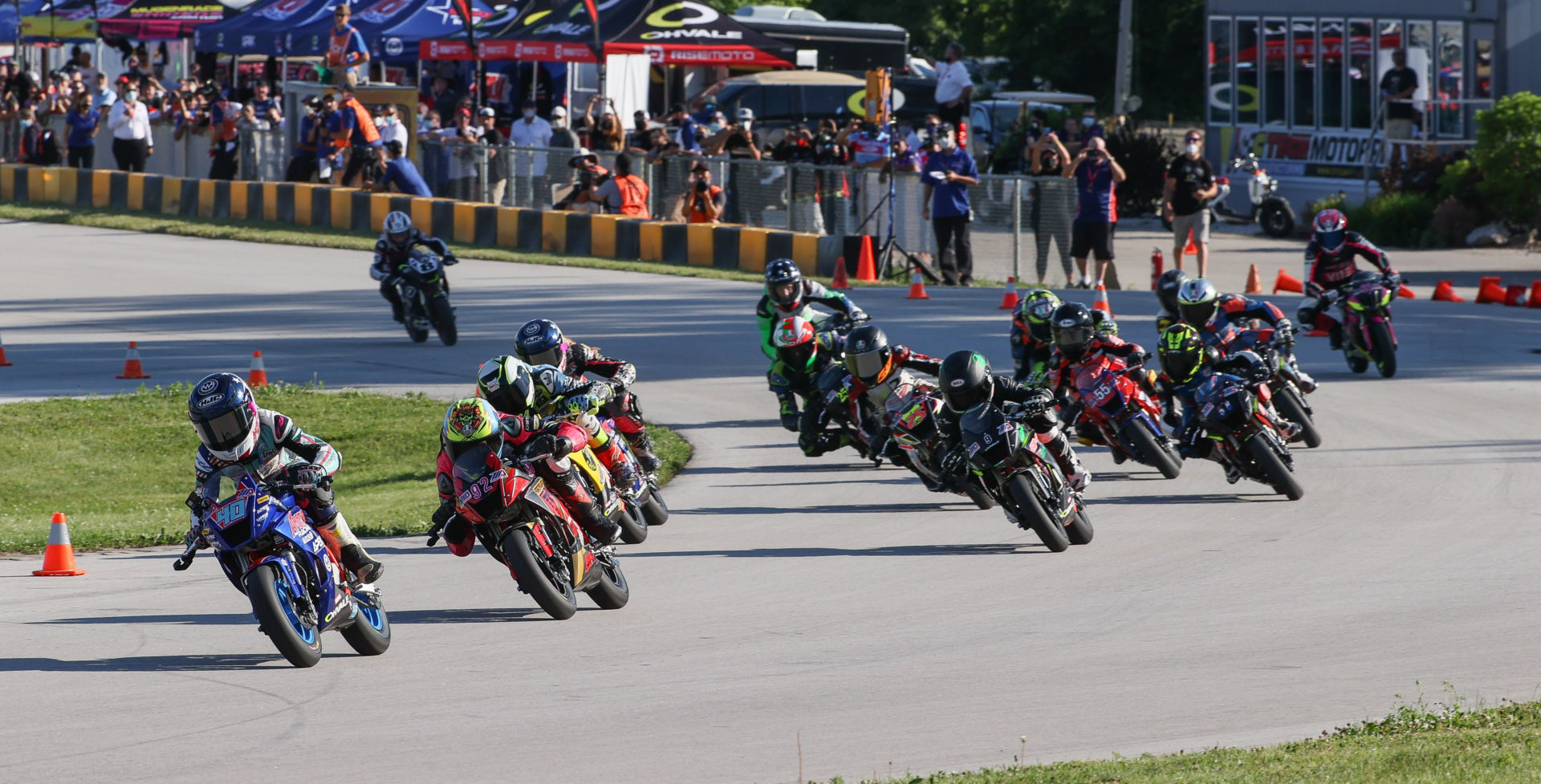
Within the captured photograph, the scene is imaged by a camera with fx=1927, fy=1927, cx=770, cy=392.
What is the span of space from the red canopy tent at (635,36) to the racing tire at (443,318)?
12.6 m

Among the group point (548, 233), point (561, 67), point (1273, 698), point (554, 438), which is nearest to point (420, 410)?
point (554, 438)

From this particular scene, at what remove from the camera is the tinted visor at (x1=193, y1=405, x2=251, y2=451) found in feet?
25.1

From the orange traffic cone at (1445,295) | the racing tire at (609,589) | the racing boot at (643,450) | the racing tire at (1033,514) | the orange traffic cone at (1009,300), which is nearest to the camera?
the racing tire at (609,589)

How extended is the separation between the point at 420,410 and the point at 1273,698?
989 cm

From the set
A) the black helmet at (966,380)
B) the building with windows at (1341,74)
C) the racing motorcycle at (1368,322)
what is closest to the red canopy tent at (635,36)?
the building with windows at (1341,74)

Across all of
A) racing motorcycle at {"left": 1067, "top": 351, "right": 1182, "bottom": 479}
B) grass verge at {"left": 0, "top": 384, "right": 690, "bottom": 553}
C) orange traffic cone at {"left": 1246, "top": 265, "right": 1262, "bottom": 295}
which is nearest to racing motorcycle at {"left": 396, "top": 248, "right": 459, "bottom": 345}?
grass verge at {"left": 0, "top": 384, "right": 690, "bottom": 553}

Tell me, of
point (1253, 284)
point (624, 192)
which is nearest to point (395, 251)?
point (624, 192)

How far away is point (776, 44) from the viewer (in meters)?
32.4

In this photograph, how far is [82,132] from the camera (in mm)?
33812

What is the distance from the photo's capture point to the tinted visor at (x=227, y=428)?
765 cm

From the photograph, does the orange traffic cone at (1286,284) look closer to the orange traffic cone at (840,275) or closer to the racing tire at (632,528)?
the orange traffic cone at (840,275)

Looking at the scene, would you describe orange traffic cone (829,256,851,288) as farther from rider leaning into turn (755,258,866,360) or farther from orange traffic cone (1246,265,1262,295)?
rider leaning into turn (755,258,866,360)

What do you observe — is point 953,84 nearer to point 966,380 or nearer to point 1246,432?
point 1246,432

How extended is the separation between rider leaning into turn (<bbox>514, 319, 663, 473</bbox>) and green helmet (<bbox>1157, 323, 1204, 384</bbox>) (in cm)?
342
